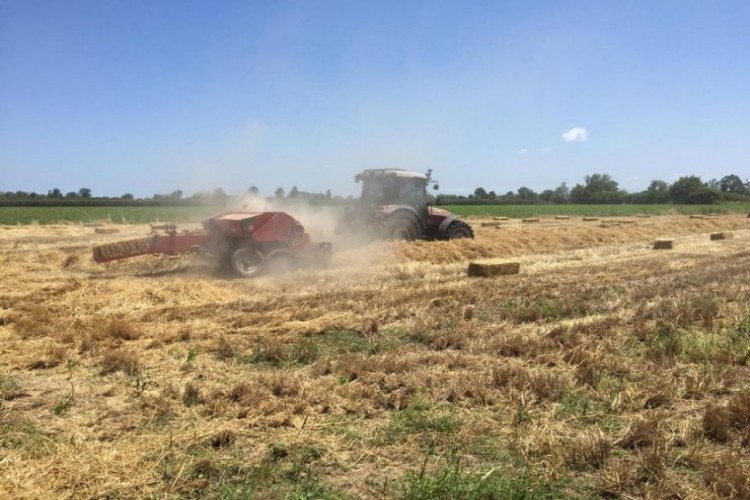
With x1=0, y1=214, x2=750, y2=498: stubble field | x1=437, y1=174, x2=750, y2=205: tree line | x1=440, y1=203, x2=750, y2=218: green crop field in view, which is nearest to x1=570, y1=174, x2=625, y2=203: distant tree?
x1=437, y1=174, x2=750, y2=205: tree line

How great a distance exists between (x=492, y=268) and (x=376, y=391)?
7.29 meters

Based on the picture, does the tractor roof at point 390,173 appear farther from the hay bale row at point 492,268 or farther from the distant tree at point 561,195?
the distant tree at point 561,195

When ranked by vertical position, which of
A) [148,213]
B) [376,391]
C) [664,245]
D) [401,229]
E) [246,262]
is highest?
[148,213]

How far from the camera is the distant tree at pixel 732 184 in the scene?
358 feet

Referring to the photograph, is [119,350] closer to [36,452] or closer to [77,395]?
[77,395]

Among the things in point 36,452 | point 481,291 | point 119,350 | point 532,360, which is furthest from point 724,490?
point 481,291

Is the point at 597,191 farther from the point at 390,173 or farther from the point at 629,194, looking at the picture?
the point at 390,173

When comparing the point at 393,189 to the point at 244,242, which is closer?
the point at 244,242

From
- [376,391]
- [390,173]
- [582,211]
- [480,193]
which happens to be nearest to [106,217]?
[390,173]

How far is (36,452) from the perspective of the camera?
3703mm

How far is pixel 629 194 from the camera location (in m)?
101

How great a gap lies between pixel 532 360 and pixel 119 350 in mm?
4319

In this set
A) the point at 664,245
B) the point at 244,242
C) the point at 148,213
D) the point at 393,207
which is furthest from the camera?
the point at 148,213

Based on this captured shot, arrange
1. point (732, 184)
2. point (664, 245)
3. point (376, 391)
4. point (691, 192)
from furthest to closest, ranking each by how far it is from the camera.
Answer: point (732, 184)
point (691, 192)
point (664, 245)
point (376, 391)
